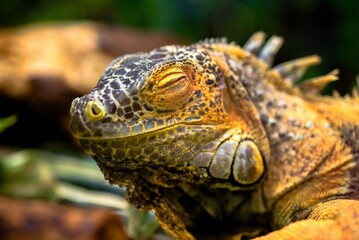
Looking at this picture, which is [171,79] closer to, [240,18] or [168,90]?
[168,90]

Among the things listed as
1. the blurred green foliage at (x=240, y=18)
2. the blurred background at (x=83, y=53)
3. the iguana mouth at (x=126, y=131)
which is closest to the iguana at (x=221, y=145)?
the iguana mouth at (x=126, y=131)

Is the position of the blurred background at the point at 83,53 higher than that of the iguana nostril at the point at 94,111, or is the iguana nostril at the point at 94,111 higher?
the iguana nostril at the point at 94,111

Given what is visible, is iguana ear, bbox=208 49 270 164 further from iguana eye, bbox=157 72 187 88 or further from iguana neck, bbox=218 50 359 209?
iguana eye, bbox=157 72 187 88

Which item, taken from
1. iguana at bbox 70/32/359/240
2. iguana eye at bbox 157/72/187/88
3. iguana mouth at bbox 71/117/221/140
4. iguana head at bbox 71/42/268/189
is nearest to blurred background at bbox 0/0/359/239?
iguana at bbox 70/32/359/240

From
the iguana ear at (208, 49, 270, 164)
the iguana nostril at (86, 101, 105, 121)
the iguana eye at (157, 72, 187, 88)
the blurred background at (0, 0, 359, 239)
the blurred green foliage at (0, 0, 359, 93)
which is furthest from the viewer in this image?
the blurred green foliage at (0, 0, 359, 93)

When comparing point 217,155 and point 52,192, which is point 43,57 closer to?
point 52,192

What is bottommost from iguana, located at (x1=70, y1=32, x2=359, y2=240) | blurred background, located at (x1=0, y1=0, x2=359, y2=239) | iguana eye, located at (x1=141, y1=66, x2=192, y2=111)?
blurred background, located at (x1=0, y1=0, x2=359, y2=239)

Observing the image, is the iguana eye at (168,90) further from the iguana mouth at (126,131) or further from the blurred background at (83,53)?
the blurred background at (83,53)
